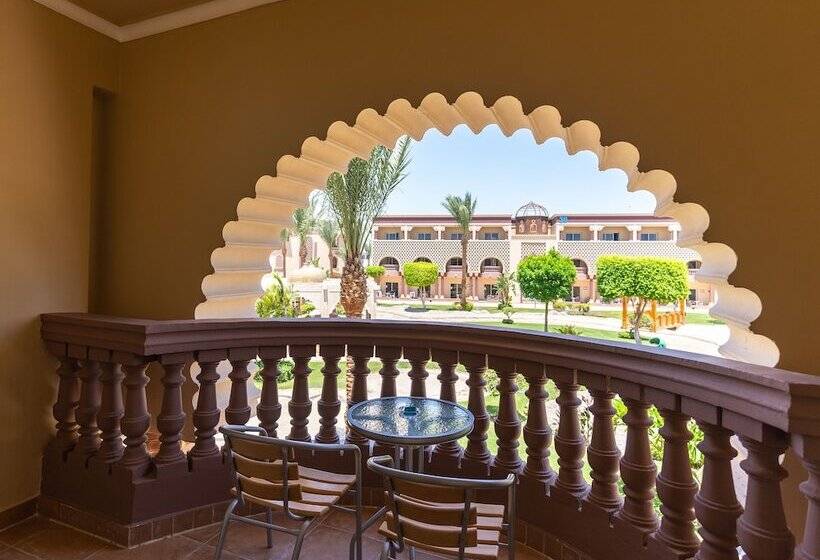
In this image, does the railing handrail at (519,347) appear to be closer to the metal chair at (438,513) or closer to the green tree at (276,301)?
the metal chair at (438,513)

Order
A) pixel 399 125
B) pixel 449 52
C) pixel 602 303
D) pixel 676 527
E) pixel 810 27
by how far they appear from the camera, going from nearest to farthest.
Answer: pixel 676 527
pixel 810 27
pixel 449 52
pixel 399 125
pixel 602 303

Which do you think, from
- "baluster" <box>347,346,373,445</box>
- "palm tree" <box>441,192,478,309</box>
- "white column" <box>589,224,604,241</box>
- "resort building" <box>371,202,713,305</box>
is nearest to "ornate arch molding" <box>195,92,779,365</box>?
"baluster" <box>347,346,373,445</box>

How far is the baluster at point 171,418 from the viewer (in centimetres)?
234

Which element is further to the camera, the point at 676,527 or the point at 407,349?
the point at 407,349

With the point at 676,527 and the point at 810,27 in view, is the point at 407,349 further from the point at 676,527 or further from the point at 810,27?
the point at 810,27

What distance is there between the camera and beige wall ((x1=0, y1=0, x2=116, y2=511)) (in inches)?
103

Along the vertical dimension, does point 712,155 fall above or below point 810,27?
below

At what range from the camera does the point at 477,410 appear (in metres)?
2.34

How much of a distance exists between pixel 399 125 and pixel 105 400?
2428mm

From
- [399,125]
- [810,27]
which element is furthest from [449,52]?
[810,27]

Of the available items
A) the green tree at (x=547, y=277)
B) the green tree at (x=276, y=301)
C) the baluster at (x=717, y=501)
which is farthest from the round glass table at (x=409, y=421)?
the green tree at (x=547, y=277)

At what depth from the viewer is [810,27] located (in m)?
2.16

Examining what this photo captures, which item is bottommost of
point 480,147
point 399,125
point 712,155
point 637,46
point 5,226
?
point 5,226

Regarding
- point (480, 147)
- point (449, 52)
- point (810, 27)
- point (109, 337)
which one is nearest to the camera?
point (810, 27)
